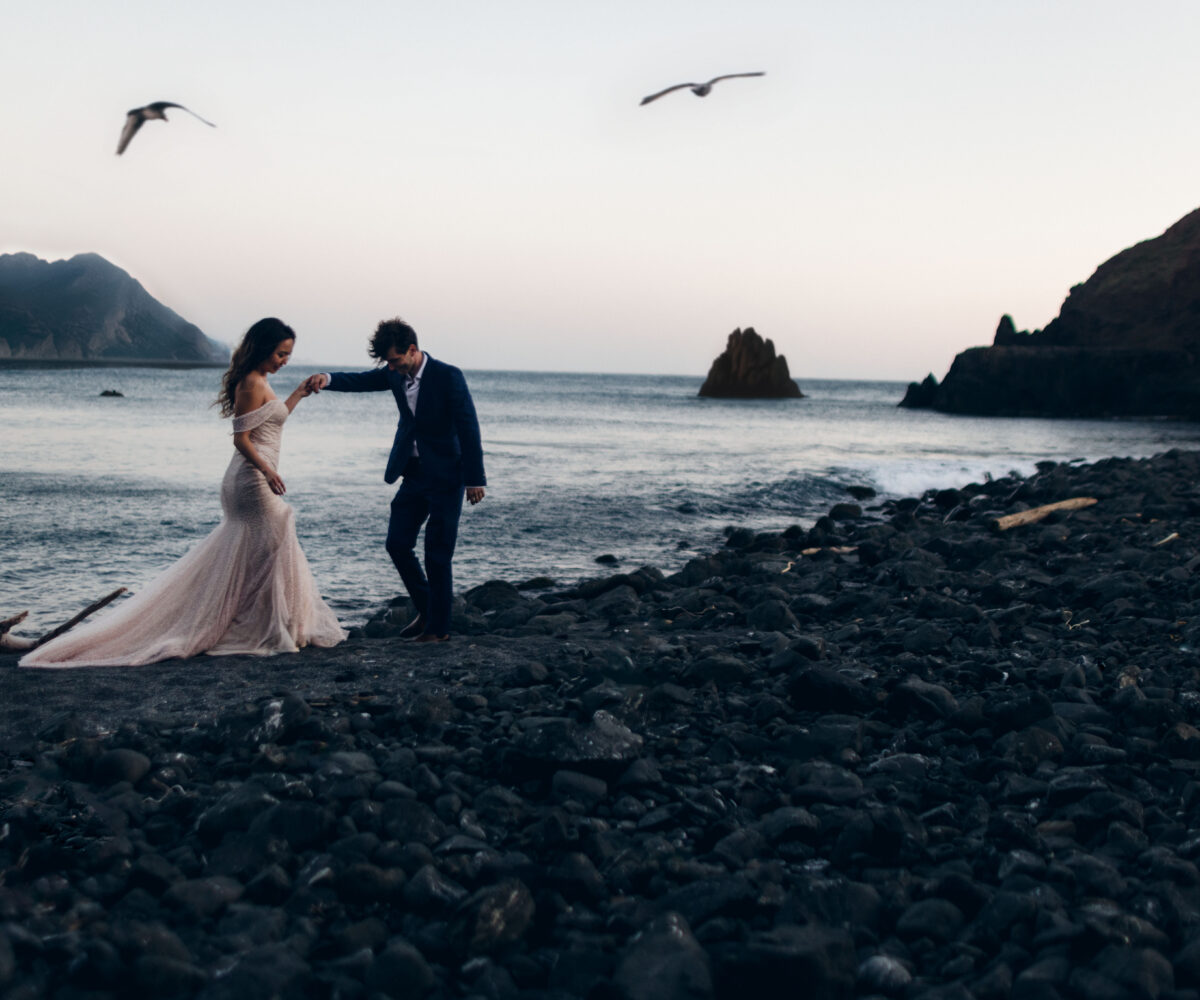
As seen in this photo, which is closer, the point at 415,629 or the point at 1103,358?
the point at 415,629

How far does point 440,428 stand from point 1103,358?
71.9 m

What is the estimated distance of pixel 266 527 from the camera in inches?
242

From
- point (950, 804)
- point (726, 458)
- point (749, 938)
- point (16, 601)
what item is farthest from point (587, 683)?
point (726, 458)

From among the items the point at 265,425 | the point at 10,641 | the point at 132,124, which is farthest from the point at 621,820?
the point at 132,124

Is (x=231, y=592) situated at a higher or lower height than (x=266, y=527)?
lower

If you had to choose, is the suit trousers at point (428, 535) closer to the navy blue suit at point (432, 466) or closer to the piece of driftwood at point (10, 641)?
the navy blue suit at point (432, 466)

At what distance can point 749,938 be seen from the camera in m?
2.68

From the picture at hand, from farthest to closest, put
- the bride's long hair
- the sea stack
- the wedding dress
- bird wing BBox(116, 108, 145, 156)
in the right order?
the sea stack, bird wing BBox(116, 108, 145, 156), the wedding dress, the bride's long hair

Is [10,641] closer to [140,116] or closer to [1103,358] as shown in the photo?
[140,116]

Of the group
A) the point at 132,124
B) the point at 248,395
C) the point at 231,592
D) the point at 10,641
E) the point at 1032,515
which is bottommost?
the point at 10,641


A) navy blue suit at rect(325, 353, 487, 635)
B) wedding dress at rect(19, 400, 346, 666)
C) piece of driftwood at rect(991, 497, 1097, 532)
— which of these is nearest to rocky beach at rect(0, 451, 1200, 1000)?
wedding dress at rect(19, 400, 346, 666)

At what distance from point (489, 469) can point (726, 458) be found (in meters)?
8.39

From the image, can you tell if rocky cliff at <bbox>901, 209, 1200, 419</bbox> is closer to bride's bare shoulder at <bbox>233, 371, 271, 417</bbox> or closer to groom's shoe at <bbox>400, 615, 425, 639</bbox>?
groom's shoe at <bbox>400, 615, 425, 639</bbox>

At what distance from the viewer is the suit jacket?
6.22 metres
